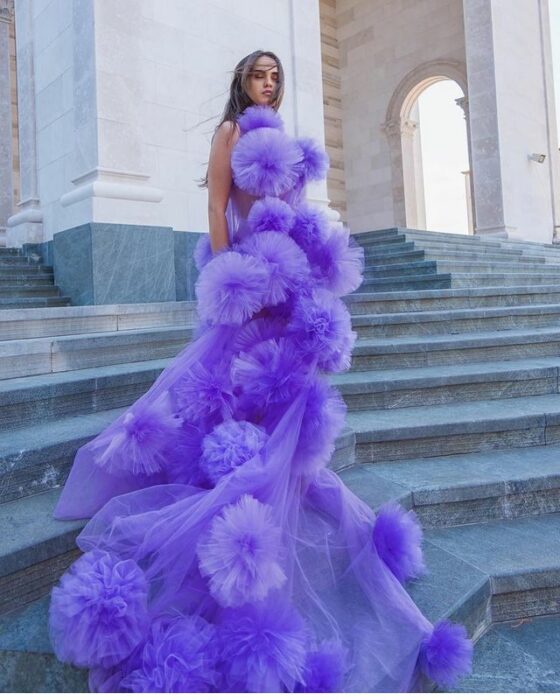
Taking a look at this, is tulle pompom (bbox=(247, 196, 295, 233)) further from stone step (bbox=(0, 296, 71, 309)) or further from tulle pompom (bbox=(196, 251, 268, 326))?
stone step (bbox=(0, 296, 71, 309))

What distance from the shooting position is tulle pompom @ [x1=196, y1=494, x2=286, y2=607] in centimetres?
126

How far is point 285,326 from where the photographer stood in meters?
1.73

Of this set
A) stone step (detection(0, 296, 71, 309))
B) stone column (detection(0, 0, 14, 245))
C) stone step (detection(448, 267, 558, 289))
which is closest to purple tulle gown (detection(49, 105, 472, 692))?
stone step (detection(0, 296, 71, 309))

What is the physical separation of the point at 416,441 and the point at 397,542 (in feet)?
3.62

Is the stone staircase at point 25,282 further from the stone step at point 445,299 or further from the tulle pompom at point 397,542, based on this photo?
the tulle pompom at point 397,542

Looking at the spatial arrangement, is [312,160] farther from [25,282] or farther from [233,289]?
[25,282]

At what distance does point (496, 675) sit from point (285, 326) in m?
1.18

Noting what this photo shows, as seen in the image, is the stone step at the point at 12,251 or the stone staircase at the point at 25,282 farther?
the stone step at the point at 12,251

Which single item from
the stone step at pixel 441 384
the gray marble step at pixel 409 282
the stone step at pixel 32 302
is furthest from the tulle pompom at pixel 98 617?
the gray marble step at pixel 409 282

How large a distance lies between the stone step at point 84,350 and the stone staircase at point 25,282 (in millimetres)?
1727

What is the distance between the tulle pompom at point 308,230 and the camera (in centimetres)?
180

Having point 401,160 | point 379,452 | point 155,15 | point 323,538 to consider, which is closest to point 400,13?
point 401,160

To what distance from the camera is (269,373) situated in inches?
62.7

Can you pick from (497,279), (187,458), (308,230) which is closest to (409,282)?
(497,279)
